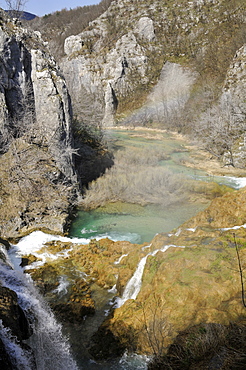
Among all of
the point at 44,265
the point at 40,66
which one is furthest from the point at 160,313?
the point at 40,66

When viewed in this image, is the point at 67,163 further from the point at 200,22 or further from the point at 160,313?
the point at 200,22

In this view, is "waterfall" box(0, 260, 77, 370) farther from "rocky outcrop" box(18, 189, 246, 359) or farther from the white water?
"rocky outcrop" box(18, 189, 246, 359)

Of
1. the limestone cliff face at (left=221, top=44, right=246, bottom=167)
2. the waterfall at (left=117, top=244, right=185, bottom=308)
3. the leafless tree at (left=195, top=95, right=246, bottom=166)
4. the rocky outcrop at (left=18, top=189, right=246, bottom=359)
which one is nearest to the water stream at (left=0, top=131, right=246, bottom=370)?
the waterfall at (left=117, top=244, right=185, bottom=308)

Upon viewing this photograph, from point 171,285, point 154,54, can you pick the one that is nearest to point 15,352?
point 171,285

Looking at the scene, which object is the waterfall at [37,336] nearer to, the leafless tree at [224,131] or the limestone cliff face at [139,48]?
the leafless tree at [224,131]

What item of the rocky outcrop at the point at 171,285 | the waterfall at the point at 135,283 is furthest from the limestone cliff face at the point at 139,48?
the waterfall at the point at 135,283

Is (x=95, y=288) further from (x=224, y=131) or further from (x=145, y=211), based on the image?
(x=224, y=131)
